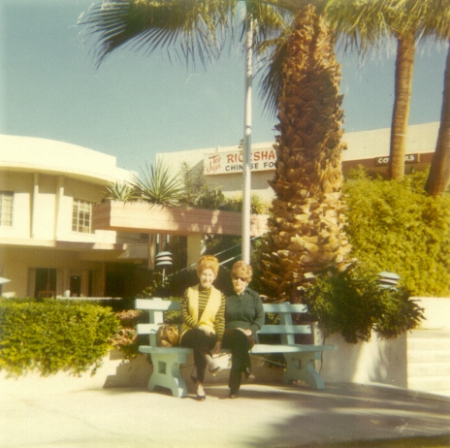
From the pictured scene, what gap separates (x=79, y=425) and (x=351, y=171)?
13372 millimetres

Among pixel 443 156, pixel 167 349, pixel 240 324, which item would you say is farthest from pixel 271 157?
pixel 167 349

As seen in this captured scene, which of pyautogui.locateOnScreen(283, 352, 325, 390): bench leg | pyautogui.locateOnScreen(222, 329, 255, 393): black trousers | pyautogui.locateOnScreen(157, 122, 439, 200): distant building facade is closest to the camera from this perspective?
pyautogui.locateOnScreen(222, 329, 255, 393): black trousers

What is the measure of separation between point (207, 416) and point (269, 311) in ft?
7.07

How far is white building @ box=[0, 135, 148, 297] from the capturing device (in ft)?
63.5

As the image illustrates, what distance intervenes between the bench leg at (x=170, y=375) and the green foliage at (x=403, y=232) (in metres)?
4.84

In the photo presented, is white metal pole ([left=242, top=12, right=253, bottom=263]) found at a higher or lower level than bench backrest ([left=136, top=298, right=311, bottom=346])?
higher

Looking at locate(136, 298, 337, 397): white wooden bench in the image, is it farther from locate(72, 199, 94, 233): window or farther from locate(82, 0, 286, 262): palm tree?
locate(72, 199, 94, 233): window

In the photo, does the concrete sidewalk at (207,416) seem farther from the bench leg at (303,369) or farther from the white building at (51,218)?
the white building at (51,218)

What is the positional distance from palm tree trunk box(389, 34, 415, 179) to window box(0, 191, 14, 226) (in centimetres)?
1266

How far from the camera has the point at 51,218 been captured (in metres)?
20.1

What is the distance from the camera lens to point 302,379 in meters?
7.11

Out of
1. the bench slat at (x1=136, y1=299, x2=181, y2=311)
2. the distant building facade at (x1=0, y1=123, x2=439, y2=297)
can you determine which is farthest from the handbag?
the distant building facade at (x1=0, y1=123, x2=439, y2=297)

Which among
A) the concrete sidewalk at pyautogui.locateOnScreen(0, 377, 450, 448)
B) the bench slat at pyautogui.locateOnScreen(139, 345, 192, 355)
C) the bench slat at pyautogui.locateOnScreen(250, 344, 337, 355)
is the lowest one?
the concrete sidewalk at pyautogui.locateOnScreen(0, 377, 450, 448)

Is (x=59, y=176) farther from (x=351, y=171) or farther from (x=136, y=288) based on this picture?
(x=351, y=171)
